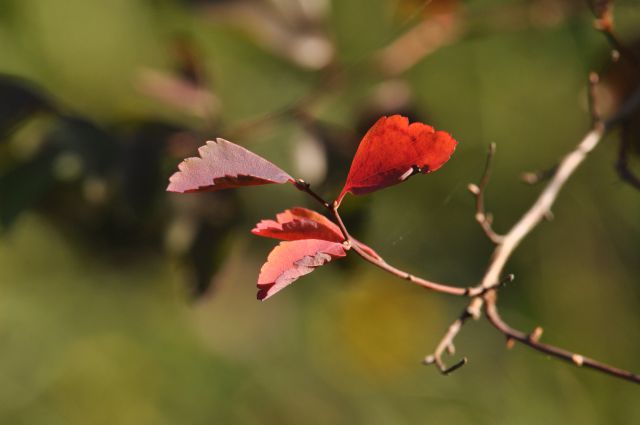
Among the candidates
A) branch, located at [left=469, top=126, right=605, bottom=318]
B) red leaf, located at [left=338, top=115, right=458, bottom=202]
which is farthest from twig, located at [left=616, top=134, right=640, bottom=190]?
red leaf, located at [left=338, top=115, right=458, bottom=202]

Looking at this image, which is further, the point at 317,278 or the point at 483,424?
the point at 317,278

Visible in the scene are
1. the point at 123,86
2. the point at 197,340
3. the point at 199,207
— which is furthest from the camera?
the point at 123,86

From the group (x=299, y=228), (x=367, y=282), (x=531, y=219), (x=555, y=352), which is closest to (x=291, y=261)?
(x=299, y=228)

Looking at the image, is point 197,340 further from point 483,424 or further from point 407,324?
point 483,424

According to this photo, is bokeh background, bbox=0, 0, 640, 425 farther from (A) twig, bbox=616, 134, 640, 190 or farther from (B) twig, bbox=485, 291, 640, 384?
(B) twig, bbox=485, 291, 640, 384

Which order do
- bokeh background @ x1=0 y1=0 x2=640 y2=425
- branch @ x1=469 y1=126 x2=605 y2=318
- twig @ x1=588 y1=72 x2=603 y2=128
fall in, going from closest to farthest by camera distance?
branch @ x1=469 y1=126 x2=605 y2=318 < twig @ x1=588 y1=72 x2=603 y2=128 < bokeh background @ x1=0 y1=0 x2=640 y2=425

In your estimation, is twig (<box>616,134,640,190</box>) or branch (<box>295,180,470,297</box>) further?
twig (<box>616,134,640,190</box>)

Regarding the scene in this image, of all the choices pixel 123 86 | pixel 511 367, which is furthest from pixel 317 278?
pixel 123 86
